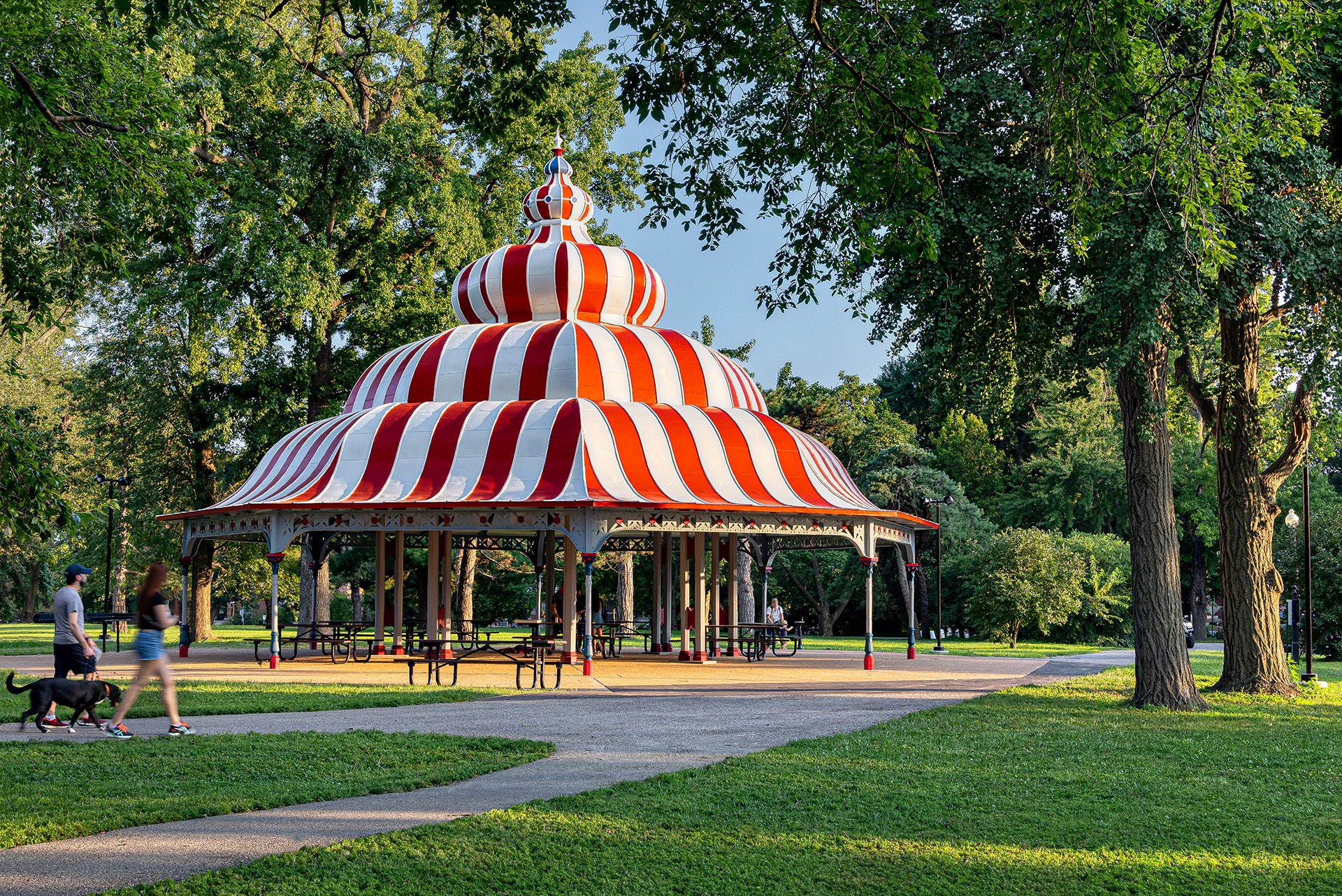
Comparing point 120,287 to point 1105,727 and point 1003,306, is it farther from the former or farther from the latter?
point 1105,727

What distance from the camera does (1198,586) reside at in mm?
55750

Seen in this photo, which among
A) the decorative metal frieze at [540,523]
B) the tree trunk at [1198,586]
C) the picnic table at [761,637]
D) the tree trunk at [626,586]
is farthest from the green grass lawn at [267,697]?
Answer: the tree trunk at [1198,586]

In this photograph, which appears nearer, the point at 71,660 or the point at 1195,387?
the point at 71,660

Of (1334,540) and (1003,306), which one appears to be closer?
(1003,306)

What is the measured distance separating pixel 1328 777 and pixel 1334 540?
95.8ft

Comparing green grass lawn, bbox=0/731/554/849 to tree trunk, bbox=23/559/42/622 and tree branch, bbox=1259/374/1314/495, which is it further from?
tree trunk, bbox=23/559/42/622

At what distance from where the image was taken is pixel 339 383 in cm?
3484

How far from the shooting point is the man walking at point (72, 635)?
41.9ft

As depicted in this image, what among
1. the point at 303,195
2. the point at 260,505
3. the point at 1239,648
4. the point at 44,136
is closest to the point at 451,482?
the point at 260,505

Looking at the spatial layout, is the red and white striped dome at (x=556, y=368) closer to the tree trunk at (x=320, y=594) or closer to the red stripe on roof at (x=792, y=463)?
the red stripe on roof at (x=792, y=463)

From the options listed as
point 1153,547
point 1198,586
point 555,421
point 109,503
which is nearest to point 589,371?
point 555,421

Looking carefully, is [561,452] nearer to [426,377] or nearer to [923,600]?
[426,377]

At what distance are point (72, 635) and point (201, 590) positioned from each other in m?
23.1

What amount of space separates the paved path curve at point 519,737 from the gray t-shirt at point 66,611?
118 cm
